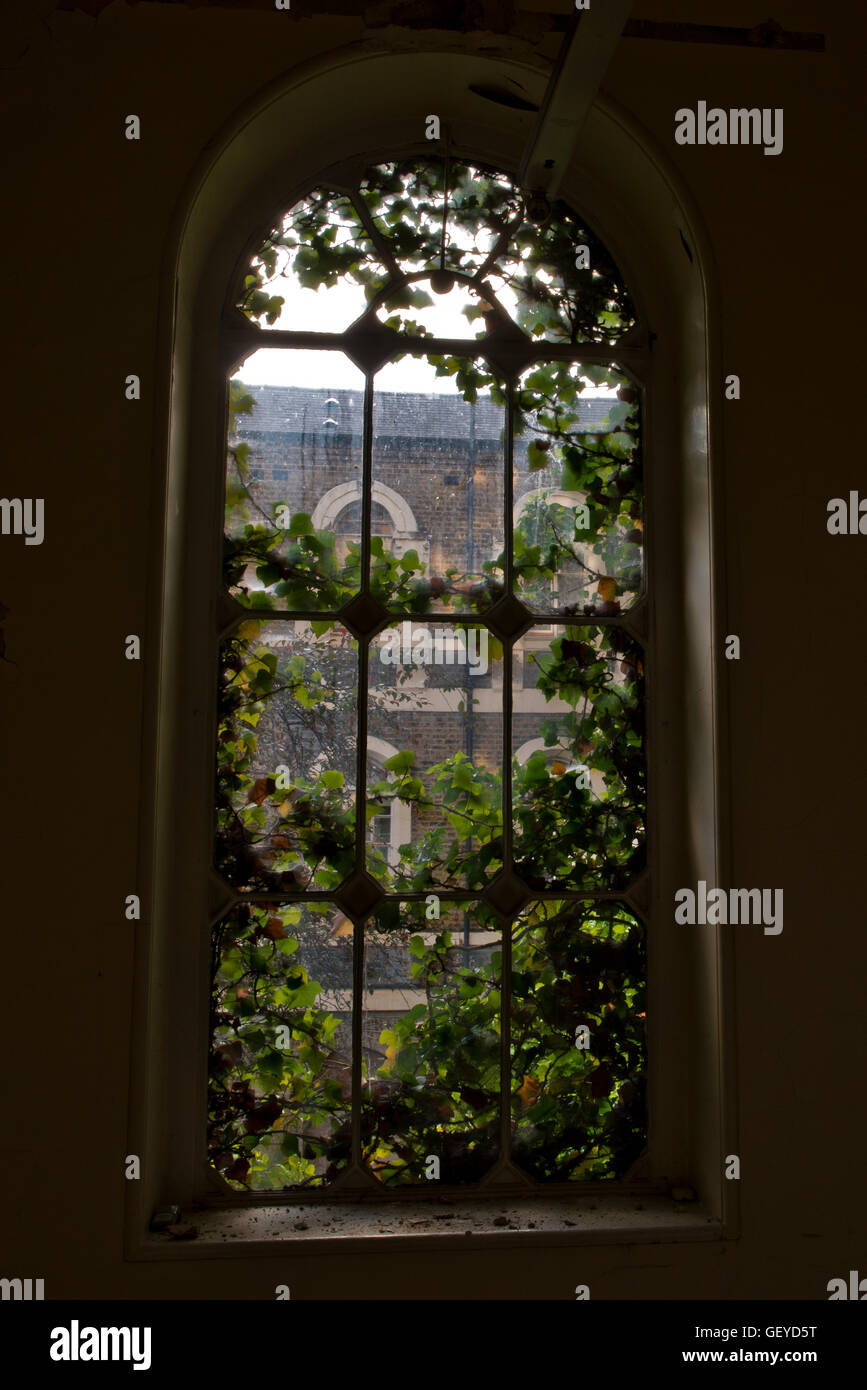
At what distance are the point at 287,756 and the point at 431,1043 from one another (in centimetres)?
46

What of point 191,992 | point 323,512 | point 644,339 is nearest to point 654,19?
point 644,339

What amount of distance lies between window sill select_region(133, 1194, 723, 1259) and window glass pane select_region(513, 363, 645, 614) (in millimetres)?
849

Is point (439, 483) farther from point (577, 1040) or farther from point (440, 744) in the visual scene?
point (577, 1040)

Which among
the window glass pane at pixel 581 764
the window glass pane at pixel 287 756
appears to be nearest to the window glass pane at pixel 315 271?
the window glass pane at pixel 287 756

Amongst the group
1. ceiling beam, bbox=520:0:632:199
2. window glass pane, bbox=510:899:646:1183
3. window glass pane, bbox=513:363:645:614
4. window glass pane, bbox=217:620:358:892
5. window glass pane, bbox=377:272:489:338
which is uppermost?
ceiling beam, bbox=520:0:632:199

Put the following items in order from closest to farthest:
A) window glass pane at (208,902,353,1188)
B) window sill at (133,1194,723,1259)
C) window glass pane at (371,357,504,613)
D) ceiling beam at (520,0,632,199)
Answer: ceiling beam at (520,0,632,199), window sill at (133,1194,723,1259), window glass pane at (208,902,353,1188), window glass pane at (371,357,504,613)

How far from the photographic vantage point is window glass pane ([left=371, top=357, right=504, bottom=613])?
1.41m

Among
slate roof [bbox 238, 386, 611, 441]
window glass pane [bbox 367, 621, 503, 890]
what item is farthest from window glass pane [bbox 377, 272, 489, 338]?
window glass pane [bbox 367, 621, 503, 890]

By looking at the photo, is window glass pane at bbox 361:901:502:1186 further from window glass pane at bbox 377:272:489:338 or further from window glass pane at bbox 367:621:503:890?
window glass pane at bbox 377:272:489:338

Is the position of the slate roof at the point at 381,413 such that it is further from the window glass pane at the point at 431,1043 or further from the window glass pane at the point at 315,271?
the window glass pane at the point at 431,1043

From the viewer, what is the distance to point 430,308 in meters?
1.46

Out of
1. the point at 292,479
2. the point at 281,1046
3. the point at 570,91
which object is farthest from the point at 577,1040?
the point at 570,91

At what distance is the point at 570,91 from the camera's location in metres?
1.14
